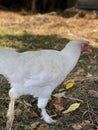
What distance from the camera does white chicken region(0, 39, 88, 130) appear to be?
3.00 metres

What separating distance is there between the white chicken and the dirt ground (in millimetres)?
305

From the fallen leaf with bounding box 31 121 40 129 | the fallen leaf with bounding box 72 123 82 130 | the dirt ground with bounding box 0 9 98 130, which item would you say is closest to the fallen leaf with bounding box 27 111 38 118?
the dirt ground with bounding box 0 9 98 130

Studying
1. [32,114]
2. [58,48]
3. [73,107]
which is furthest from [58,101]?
[58,48]

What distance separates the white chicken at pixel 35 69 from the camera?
118 inches

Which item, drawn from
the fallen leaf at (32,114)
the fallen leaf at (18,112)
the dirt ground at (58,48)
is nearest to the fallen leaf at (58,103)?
the dirt ground at (58,48)

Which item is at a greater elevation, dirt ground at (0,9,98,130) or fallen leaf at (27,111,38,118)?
dirt ground at (0,9,98,130)

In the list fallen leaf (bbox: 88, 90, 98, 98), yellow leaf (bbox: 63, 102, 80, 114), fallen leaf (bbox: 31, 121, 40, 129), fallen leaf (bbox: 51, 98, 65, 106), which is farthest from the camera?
fallen leaf (bbox: 88, 90, 98, 98)

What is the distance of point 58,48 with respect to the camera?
5.09 m

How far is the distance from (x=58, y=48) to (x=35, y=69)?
2080 millimetres

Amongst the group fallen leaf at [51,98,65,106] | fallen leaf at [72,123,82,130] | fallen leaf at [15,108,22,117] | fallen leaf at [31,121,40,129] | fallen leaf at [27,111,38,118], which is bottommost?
fallen leaf at [31,121,40,129]

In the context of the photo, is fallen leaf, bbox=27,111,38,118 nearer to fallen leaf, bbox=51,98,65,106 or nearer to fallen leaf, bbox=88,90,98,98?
fallen leaf, bbox=51,98,65,106

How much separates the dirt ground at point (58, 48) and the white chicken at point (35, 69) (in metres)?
0.30

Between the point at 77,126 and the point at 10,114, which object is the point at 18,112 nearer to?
the point at 10,114

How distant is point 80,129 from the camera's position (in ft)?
10.7
